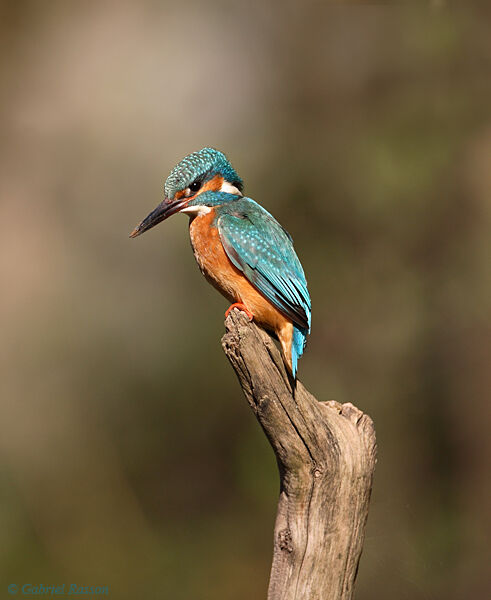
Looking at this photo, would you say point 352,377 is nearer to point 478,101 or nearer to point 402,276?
point 402,276

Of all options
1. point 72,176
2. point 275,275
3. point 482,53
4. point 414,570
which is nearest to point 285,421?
point 275,275

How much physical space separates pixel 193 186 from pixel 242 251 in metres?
0.34

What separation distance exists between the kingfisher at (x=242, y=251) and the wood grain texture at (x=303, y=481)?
7.5 inches

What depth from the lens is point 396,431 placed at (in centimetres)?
446

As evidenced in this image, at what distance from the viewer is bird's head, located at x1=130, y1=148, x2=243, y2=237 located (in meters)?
2.50

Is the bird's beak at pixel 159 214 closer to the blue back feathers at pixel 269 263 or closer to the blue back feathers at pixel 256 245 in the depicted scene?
the blue back feathers at pixel 256 245

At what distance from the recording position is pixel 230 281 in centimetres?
243

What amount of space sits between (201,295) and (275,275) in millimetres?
2282

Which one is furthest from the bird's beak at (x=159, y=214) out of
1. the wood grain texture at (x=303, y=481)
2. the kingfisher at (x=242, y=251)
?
the wood grain texture at (x=303, y=481)

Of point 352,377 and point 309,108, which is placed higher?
point 309,108

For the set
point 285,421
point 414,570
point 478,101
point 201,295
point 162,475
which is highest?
point 478,101

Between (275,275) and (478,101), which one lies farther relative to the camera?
(478,101)

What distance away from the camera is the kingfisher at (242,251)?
2.37 m

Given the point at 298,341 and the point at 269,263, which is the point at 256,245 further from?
the point at 298,341
